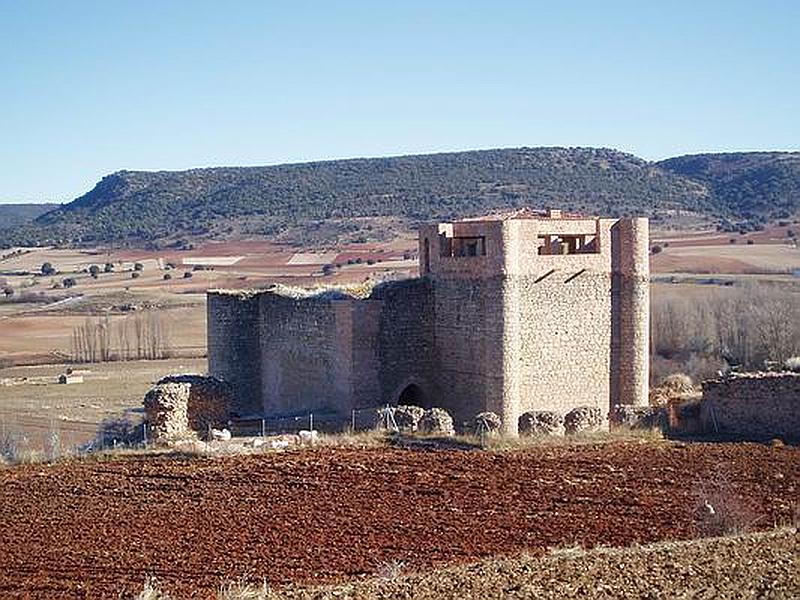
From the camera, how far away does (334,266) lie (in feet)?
239

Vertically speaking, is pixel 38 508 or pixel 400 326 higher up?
pixel 400 326

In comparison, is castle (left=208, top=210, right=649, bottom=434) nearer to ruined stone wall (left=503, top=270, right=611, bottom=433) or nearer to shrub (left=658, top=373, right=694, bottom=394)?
ruined stone wall (left=503, top=270, right=611, bottom=433)

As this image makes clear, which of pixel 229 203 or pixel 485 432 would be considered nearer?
pixel 485 432

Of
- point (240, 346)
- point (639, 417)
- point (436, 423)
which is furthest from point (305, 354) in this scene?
point (639, 417)

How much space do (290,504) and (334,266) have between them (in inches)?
2281

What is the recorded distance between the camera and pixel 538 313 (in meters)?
21.0

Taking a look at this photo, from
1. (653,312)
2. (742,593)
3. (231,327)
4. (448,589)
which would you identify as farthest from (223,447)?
(653,312)

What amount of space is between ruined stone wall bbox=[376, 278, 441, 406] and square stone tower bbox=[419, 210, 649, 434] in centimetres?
20

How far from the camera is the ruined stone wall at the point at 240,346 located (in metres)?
25.4

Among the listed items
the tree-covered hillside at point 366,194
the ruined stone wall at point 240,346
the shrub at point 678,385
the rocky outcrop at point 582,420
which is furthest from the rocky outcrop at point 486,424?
the tree-covered hillside at point 366,194

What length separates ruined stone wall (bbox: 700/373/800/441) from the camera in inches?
761

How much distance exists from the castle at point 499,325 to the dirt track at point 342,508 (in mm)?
2577

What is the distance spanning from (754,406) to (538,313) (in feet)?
13.4

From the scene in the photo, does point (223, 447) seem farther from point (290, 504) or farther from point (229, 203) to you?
point (229, 203)
